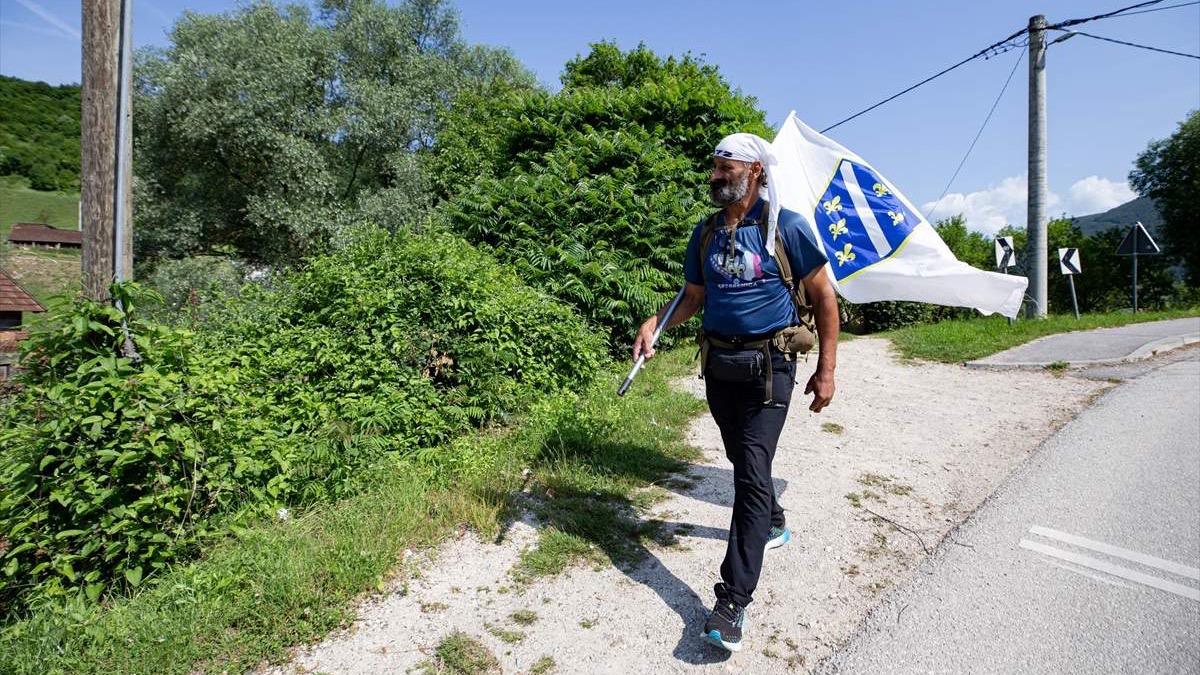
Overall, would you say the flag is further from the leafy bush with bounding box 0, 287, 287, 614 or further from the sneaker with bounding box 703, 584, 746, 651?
the leafy bush with bounding box 0, 287, 287, 614

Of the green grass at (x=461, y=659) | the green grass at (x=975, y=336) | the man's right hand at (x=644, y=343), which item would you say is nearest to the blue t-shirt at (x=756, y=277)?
the man's right hand at (x=644, y=343)

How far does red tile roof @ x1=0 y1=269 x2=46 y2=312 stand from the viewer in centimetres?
1753

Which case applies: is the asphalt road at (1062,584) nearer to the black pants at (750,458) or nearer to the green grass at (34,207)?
the black pants at (750,458)

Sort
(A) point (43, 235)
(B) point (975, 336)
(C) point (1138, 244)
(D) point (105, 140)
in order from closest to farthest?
(D) point (105, 140)
(B) point (975, 336)
(C) point (1138, 244)
(A) point (43, 235)

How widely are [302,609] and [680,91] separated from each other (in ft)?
35.7

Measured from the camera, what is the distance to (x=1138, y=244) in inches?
605

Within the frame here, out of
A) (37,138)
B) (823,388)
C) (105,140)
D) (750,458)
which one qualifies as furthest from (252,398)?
(37,138)

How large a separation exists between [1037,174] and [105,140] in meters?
15.3

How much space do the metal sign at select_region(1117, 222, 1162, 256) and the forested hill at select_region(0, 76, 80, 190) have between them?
94.0 meters

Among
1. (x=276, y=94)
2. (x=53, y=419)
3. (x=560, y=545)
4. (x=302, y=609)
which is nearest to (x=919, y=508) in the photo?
(x=560, y=545)

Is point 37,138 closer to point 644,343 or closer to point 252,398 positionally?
point 252,398

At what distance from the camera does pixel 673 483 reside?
4.32 metres

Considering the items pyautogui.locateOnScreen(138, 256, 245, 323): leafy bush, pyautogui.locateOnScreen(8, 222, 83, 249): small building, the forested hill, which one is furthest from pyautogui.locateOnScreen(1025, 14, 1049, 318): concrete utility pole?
the forested hill

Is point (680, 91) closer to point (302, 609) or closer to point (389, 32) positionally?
point (302, 609)
